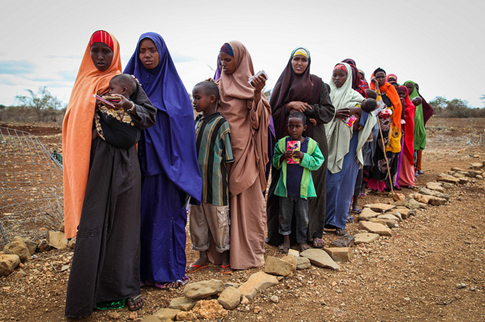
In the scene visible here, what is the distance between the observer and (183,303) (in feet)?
8.50

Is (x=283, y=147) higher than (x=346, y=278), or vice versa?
(x=283, y=147)

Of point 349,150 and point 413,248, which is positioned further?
point 349,150

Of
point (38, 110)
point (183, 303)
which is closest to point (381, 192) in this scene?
point (183, 303)

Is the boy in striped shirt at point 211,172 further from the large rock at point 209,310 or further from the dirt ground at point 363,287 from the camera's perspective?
the large rock at point 209,310

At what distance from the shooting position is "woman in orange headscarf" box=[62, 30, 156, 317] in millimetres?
2373

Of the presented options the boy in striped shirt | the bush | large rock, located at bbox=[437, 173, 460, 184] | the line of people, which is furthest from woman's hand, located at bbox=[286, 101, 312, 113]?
the bush

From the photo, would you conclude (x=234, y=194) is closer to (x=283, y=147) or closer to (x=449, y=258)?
(x=283, y=147)

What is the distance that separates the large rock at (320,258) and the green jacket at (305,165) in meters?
0.59

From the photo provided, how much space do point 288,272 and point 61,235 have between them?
2673mm

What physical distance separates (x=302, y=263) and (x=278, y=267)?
352 millimetres

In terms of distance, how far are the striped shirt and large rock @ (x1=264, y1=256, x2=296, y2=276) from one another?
2.28 ft

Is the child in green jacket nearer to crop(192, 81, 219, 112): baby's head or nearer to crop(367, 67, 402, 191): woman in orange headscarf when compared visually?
crop(192, 81, 219, 112): baby's head

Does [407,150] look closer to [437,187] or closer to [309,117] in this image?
[437,187]

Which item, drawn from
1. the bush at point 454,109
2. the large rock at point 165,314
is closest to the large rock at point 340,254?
the large rock at point 165,314
